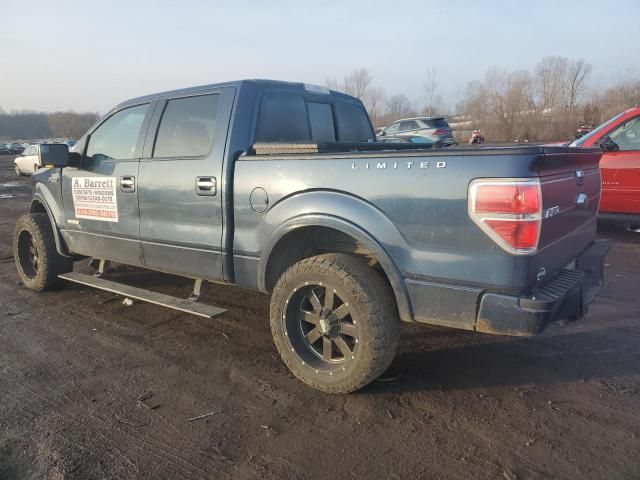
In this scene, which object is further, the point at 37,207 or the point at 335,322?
the point at 37,207

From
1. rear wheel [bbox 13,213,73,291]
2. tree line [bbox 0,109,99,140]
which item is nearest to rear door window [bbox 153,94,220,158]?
rear wheel [bbox 13,213,73,291]

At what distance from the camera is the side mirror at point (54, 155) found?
14.3ft

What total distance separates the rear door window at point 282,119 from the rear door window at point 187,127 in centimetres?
36

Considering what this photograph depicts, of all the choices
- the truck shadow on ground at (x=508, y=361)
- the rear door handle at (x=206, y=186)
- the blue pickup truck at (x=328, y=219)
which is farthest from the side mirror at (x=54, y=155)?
the truck shadow on ground at (x=508, y=361)

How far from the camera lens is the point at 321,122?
4.41 meters

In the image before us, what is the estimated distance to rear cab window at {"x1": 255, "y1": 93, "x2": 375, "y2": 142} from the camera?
3.77 metres

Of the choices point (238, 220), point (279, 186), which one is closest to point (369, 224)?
point (279, 186)

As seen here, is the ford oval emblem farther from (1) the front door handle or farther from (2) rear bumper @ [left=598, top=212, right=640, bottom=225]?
(2) rear bumper @ [left=598, top=212, right=640, bottom=225]

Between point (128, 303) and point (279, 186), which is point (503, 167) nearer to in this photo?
point (279, 186)

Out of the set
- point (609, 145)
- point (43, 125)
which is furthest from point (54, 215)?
point (43, 125)

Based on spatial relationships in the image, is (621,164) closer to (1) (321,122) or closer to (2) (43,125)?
(1) (321,122)

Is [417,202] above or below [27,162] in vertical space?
above

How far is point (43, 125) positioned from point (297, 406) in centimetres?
12636

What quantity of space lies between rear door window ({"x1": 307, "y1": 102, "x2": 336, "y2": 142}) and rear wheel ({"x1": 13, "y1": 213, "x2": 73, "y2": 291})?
3049 millimetres
